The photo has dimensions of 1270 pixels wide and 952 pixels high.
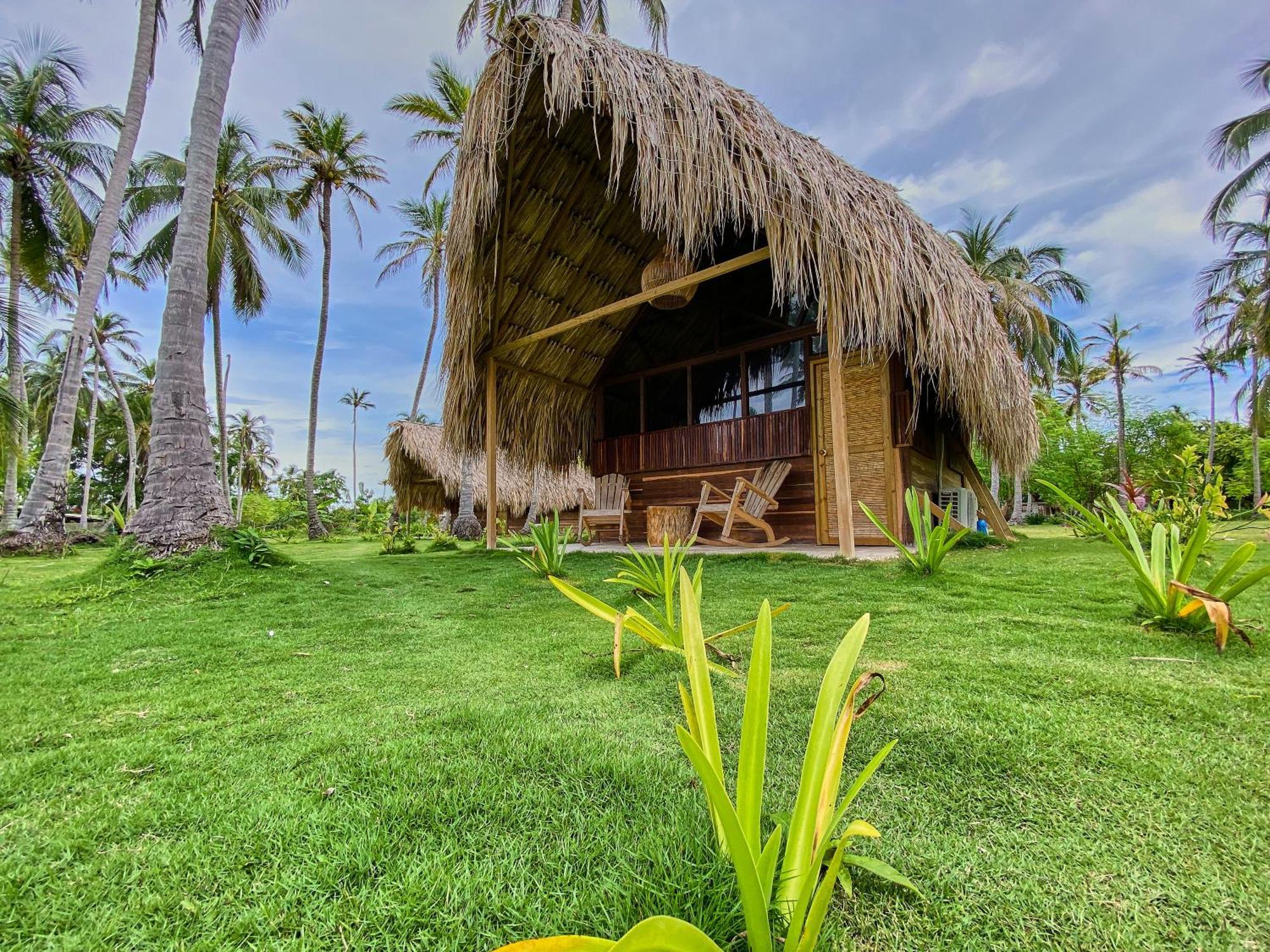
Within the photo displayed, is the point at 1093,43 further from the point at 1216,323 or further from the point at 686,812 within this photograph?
the point at 1216,323

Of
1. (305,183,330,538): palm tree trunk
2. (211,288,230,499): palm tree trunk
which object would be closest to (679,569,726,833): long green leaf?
(305,183,330,538): palm tree trunk

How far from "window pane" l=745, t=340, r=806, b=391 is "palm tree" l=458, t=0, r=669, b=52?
7578mm

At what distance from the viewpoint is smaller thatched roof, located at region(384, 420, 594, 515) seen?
13.4 metres

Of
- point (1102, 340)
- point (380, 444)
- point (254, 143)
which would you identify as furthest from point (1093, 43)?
point (254, 143)

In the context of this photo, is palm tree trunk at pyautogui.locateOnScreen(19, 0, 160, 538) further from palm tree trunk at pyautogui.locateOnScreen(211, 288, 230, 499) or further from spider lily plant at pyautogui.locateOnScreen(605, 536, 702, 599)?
spider lily plant at pyautogui.locateOnScreen(605, 536, 702, 599)

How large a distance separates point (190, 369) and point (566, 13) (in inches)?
436

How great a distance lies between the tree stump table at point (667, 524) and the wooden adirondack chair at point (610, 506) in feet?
2.23

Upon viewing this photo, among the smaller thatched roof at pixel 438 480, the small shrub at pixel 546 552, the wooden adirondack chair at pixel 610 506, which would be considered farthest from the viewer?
the smaller thatched roof at pixel 438 480

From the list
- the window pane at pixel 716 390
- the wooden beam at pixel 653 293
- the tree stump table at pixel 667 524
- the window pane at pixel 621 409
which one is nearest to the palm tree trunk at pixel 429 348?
the window pane at pixel 621 409

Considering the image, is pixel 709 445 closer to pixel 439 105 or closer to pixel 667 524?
pixel 667 524

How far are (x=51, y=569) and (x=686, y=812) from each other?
26.1 ft

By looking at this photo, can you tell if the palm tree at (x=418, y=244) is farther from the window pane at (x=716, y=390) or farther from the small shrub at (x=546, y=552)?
the small shrub at (x=546, y=552)

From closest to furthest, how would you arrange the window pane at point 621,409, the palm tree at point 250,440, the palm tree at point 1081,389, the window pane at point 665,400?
the window pane at point 665,400 < the window pane at point 621,409 < the palm tree at point 1081,389 < the palm tree at point 250,440

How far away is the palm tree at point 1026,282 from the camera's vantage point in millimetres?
15055
